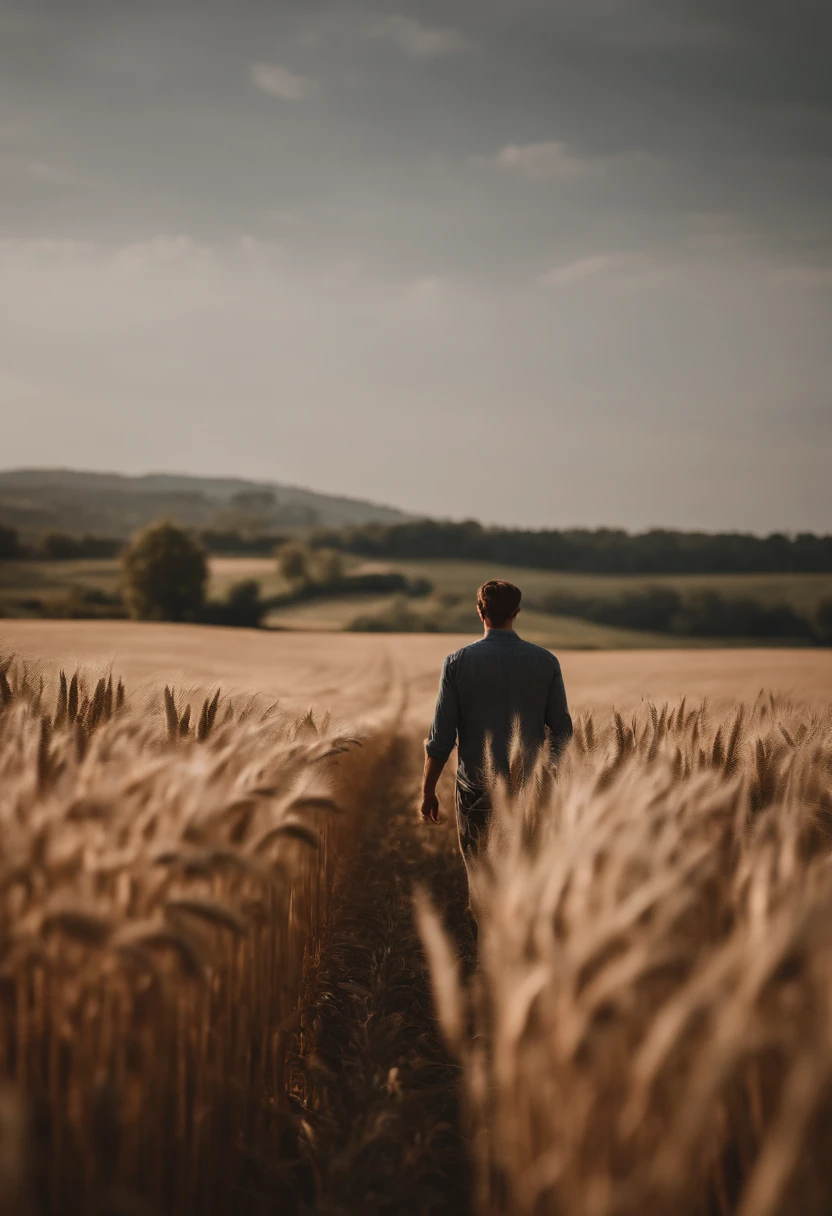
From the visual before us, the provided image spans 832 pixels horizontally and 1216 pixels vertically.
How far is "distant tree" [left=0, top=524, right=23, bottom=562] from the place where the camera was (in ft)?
232

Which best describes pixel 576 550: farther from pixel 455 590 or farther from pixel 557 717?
pixel 557 717

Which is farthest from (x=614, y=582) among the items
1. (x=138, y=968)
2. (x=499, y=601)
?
(x=138, y=968)

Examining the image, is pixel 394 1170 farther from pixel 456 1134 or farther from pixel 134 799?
pixel 134 799

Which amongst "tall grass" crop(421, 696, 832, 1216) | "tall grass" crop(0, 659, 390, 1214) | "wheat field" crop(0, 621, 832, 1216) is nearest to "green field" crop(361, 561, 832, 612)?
Answer: "wheat field" crop(0, 621, 832, 1216)

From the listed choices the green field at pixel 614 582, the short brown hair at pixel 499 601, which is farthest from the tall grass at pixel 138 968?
the green field at pixel 614 582

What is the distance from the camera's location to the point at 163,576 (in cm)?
6162

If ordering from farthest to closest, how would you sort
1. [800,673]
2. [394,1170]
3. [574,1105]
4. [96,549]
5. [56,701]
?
[96,549] < [800,673] < [56,701] < [394,1170] < [574,1105]

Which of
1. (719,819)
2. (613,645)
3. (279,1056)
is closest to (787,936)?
(719,819)

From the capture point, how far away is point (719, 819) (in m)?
2.71

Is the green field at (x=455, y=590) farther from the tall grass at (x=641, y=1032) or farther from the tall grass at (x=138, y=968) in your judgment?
the tall grass at (x=641, y=1032)

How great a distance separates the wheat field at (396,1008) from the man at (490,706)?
0.57 meters

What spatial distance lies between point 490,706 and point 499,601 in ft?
1.83

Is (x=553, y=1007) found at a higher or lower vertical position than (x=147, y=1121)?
higher

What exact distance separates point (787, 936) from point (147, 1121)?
1.67 meters
